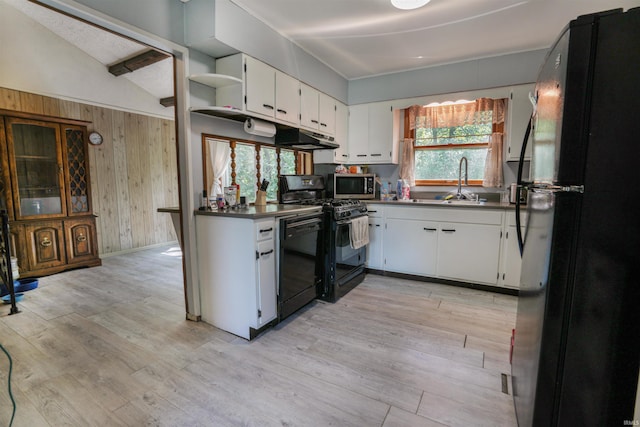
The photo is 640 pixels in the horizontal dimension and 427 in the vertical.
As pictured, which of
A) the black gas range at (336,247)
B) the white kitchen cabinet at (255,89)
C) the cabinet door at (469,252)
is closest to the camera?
the white kitchen cabinet at (255,89)

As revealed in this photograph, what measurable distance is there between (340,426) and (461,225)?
2.44 m

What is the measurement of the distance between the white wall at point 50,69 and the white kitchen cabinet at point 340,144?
3347 millimetres

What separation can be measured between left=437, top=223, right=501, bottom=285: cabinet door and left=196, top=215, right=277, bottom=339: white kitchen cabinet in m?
2.00

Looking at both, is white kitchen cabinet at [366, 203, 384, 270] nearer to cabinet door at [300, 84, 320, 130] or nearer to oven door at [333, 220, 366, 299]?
oven door at [333, 220, 366, 299]

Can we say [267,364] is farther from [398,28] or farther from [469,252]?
[398,28]

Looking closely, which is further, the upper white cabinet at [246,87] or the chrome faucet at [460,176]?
the chrome faucet at [460,176]

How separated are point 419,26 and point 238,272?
2672 millimetres


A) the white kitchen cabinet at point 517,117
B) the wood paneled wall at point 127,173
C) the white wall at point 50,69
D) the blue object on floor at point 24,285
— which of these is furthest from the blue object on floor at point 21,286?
the white kitchen cabinet at point 517,117

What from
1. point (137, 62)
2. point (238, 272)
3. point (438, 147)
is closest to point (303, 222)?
point (238, 272)

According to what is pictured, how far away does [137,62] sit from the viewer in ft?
13.0

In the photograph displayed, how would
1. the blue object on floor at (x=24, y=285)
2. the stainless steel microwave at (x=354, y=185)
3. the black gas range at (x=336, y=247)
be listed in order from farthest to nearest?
the stainless steel microwave at (x=354, y=185) → the blue object on floor at (x=24, y=285) → the black gas range at (x=336, y=247)

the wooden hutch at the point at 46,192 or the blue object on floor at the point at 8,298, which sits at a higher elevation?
the wooden hutch at the point at 46,192

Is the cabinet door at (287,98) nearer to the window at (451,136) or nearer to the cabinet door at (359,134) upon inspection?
the cabinet door at (359,134)

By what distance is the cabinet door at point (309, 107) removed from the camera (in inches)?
126
